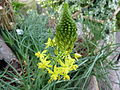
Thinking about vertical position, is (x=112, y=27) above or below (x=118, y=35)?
above

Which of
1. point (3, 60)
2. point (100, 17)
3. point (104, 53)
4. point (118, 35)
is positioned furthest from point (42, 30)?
point (118, 35)

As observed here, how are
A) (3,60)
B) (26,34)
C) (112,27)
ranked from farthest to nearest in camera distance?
(112,27) < (26,34) < (3,60)

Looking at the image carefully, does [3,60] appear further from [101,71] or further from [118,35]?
[118,35]

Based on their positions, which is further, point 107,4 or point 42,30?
point 107,4

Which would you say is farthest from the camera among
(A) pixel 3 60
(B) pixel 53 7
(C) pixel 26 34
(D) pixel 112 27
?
(B) pixel 53 7

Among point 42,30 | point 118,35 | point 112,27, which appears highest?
point 42,30

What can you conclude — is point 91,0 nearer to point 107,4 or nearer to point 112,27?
point 107,4
